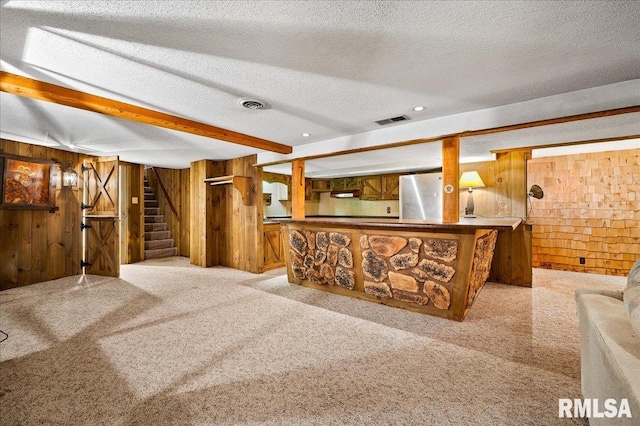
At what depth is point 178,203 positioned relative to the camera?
7.14 meters

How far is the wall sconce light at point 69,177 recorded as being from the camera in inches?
186

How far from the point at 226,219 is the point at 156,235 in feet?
8.29

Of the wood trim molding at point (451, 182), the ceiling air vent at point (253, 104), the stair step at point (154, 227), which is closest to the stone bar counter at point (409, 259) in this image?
the wood trim molding at point (451, 182)

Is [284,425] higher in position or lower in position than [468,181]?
lower

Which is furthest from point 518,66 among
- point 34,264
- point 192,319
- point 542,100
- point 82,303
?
point 34,264

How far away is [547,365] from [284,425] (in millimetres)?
1972

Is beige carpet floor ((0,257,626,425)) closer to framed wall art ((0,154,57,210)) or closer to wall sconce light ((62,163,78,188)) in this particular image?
framed wall art ((0,154,57,210))

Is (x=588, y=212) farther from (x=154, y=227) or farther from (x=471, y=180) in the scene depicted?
(x=154, y=227)

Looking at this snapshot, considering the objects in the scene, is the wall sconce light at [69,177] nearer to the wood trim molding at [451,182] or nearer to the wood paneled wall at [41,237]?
the wood paneled wall at [41,237]

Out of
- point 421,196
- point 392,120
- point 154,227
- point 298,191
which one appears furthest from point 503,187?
point 154,227

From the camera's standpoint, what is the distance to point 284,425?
1504 millimetres

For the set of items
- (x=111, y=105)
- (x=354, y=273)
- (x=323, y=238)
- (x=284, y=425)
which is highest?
(x=111, y=105)

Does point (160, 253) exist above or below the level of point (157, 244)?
below

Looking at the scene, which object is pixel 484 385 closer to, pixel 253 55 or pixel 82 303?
pixel 253 55
